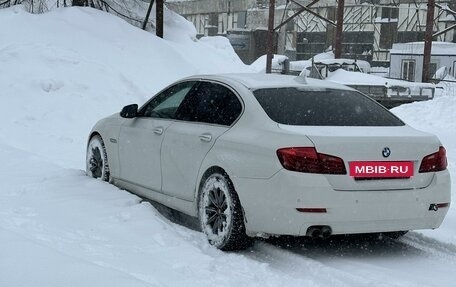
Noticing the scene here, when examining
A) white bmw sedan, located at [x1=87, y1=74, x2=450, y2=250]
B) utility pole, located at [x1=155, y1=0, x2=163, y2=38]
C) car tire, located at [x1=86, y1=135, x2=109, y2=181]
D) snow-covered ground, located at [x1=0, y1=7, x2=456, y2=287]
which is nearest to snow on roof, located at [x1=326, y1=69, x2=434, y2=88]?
utility pole, located at [x1=155, y1=0, x2=163, y2=38]

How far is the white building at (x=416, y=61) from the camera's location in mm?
35906

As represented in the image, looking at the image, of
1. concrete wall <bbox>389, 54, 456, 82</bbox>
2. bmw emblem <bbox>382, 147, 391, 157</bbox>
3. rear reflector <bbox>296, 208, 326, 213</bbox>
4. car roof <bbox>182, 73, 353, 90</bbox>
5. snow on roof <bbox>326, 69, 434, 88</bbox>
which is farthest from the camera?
concrete wall <bbox>389, 54, 456, 82</bbox>

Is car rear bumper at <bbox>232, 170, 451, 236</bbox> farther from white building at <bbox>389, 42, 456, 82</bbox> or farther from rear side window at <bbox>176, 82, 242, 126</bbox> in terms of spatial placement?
white building at <bbox>389, 42, 456, 82</bbox>

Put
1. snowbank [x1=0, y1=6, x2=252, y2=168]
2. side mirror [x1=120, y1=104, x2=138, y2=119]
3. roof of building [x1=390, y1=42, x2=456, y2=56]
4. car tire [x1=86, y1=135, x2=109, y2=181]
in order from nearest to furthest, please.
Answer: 1. side mirror [x1=120, y1=104, x2=138, y2=119]
2. car tire [x1=86, y1=135, x2=109, y2=181]
3. snowbank [x1=0, y1=6, x2=252, y2=168]
4. roof of building [x1=390, y1=42, x2=456, y2=56]

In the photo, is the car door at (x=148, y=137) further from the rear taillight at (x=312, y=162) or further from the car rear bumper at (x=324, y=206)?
the rear taillight at (x=312, y=162)

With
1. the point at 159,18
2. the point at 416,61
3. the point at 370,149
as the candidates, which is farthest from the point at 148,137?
the point at 416,61

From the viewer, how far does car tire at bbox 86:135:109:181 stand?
6.97 metres

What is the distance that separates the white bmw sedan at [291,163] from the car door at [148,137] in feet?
0.14

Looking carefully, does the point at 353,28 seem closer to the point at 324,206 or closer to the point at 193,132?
the point at 193,132

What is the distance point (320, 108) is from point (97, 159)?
305 centimetres

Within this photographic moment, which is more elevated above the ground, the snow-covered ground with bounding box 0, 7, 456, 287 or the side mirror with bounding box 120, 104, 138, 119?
the side mirror with bounding box 120, 104, 138, 119

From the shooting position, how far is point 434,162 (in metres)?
4.86

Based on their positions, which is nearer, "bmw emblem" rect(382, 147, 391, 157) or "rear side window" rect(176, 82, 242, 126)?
"bmw emblem" rect(382, 147, 391, 157)

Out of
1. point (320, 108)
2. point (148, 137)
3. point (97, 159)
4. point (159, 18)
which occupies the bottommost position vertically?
point (97, 159)
